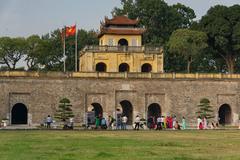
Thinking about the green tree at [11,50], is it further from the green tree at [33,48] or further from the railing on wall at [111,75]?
the railing on wall at [111,75]

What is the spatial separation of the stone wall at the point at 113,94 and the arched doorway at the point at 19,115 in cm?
372

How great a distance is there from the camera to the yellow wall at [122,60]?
68.9 metres

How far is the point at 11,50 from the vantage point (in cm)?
8731

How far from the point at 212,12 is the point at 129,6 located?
59.7ft

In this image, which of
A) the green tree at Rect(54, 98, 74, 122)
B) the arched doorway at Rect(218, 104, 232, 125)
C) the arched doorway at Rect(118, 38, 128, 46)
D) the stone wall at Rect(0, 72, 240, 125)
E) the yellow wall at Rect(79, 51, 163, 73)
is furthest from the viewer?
the arched doorway at Rect(118, 38, 128, 46)

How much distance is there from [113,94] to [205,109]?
9.64 metres

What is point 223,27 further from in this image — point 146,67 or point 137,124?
point 137,124

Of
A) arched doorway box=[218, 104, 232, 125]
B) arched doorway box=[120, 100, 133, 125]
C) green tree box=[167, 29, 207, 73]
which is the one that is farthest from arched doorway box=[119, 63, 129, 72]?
arched doorway box=[218, 104, 232, 125]

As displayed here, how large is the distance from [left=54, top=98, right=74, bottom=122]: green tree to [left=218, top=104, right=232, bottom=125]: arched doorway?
17.8 m

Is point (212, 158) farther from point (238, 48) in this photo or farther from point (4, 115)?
point (238, 48)

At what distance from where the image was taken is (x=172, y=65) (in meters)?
88.2

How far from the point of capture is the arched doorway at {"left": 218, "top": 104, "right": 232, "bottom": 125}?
66.8m

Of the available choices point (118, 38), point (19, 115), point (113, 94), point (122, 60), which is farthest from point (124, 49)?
point (19, 115)

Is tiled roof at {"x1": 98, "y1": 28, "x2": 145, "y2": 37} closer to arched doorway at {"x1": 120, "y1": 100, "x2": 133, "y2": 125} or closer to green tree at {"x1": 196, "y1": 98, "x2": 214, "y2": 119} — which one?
arched doorway at {"x1": 120, "y1": 100, "x2": 133, "y2": 125}
